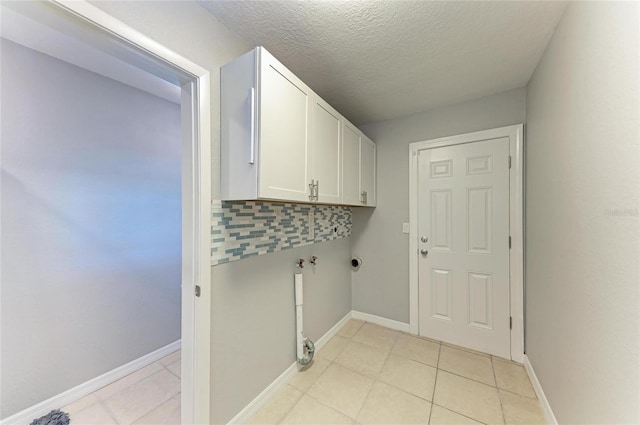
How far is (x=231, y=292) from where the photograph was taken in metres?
1.37

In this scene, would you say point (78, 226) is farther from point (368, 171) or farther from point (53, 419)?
point (368, 171)

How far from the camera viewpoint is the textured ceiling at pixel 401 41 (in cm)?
124

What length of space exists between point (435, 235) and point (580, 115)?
142 centimetres

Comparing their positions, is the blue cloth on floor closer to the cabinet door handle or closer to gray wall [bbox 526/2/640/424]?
→ the cabinet door handle

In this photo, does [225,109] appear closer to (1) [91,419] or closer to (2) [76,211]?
(2) [76,211]

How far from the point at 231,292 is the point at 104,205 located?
1328mm

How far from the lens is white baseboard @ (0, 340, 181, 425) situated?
4.64 feet

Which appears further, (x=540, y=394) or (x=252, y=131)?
(x=540, y=394)

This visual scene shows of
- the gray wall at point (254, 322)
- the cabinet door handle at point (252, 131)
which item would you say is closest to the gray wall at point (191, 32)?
the cabinet door handle at point (252, 131)

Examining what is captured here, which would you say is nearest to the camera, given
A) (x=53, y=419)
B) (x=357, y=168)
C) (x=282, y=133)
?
(x=282, y=133)

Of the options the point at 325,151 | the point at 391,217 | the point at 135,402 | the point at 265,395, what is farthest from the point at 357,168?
the point at 135,402

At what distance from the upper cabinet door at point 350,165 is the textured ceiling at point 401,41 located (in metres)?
0.39

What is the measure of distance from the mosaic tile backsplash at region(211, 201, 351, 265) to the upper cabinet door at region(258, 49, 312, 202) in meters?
0.31

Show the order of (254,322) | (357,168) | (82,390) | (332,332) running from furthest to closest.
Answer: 1. (332,332)
2. (357,168)
3. (82,390)
4. (254,322)
